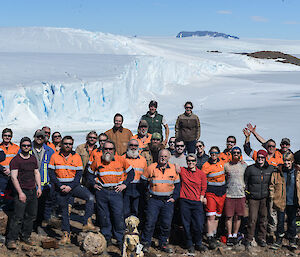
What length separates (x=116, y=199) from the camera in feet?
17.9

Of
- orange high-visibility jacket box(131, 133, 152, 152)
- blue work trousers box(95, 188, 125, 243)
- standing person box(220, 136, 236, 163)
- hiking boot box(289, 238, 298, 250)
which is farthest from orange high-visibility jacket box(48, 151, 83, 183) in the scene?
hiking boot box(289, 238, 298, 250)

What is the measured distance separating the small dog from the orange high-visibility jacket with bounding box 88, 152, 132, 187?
74 cm

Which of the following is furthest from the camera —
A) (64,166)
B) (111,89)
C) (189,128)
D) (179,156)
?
(111,89)

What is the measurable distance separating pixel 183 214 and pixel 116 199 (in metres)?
1.04

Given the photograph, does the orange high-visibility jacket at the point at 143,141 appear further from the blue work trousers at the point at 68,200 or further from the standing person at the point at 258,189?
the standing person at the point at 258,189

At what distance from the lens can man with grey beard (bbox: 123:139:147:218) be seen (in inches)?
232

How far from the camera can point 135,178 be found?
19.3ft

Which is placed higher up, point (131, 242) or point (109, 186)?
point (109, 186)

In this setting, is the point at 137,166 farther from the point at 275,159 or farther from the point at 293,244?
the point at 293,244

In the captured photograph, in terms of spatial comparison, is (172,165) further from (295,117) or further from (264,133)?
(295,117)

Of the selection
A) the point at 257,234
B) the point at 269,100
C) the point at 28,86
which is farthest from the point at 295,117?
the point at 257,234

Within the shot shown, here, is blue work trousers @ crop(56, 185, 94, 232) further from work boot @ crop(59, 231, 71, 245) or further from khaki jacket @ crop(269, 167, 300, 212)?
khaki jacket @ crop(269, 167, 300, 212)

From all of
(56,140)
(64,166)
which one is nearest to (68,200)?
(64,166)

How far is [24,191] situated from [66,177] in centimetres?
61
